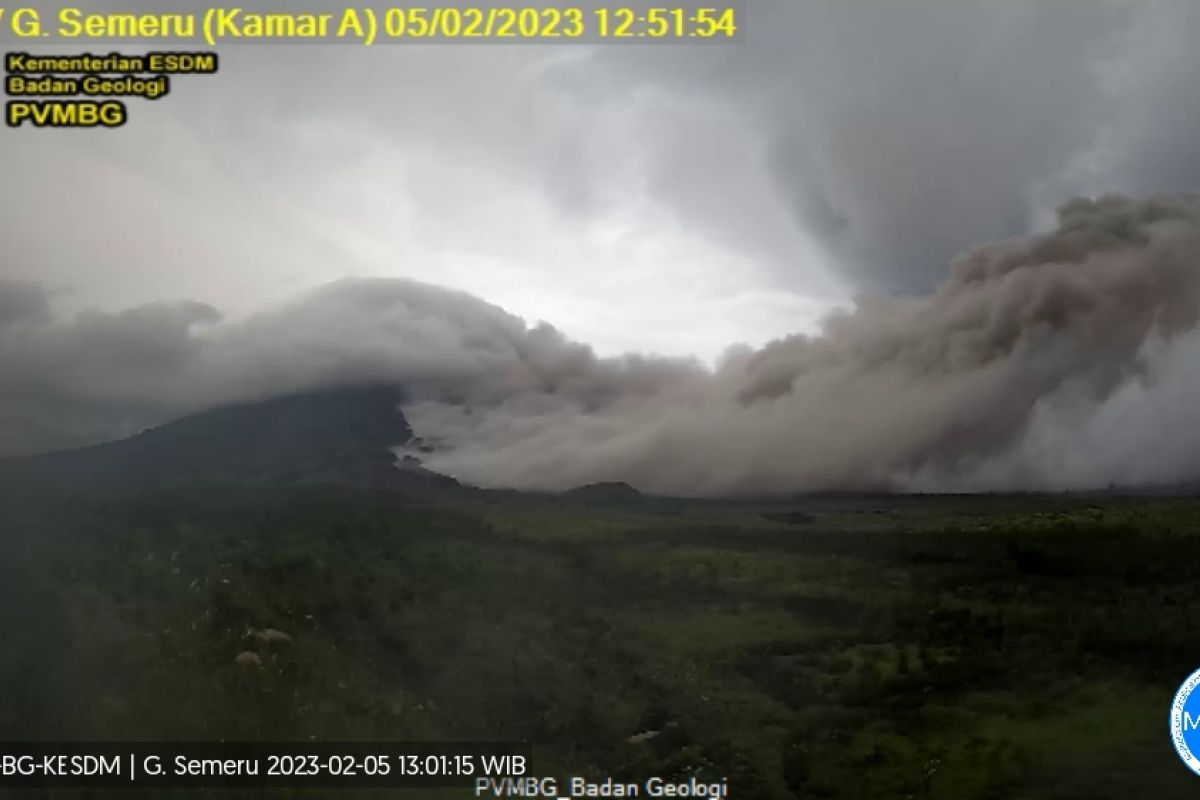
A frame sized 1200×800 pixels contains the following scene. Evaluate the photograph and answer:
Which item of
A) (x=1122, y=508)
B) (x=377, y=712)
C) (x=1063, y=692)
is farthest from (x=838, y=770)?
(x=1122, y=508)

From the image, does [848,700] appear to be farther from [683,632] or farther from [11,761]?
[11,761]
